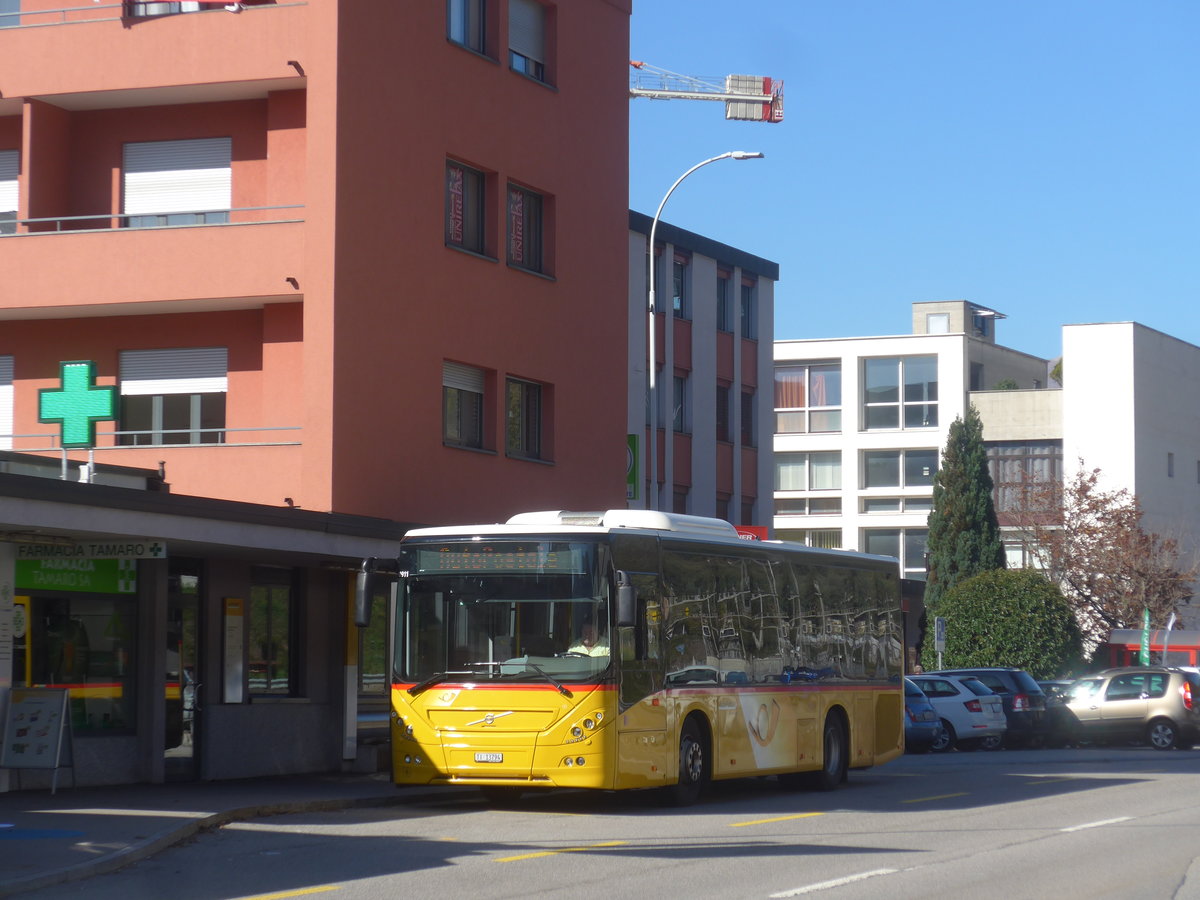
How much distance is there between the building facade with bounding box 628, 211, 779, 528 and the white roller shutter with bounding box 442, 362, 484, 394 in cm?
1388

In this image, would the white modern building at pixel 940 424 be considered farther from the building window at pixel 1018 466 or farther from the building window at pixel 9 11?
the building window at pixel 9 11

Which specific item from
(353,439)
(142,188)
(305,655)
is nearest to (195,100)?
(142,188)

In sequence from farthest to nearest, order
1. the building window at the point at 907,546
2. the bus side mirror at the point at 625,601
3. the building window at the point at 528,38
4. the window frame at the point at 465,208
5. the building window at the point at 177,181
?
the building window at the point at 907,546, the building window at the point at 528,38, the window frame at the point at 465,208, the building window at the point at 177,181, the bus side mirror at the point at 625,601

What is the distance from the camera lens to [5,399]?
26.4 metres

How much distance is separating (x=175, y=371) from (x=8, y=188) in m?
4.11

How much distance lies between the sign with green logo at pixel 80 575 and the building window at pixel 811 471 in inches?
2190

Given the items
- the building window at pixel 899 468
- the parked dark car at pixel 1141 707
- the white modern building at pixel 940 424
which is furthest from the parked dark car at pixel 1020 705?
the building window at pixel 899 468

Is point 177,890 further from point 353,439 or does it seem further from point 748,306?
point 748,306

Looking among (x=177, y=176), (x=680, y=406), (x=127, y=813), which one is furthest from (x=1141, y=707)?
(x=127, y=813)

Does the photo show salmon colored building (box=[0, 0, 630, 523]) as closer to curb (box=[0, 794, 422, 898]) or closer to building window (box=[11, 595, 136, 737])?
building window (box=[11, 595, 136, 737])

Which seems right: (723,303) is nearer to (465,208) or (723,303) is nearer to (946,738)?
(946,738)

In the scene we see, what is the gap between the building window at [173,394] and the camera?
2556 centimetres

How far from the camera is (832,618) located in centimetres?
2189

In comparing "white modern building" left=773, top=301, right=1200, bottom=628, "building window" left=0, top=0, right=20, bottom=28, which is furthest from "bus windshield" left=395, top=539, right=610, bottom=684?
"white modern building" left=773, top=301, right=1200, bottom=628
